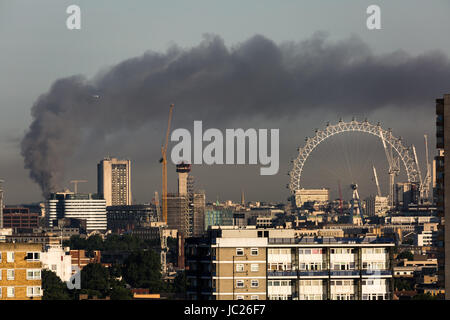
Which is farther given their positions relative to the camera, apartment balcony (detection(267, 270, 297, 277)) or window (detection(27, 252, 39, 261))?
apartment balcony (detection(267, 270, 297, 277))

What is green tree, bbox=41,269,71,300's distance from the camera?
5083 inches

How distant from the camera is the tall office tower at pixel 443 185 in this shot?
213ft

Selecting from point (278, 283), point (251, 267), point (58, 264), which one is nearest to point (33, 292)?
point (251, 267)

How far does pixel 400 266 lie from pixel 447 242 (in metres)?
110

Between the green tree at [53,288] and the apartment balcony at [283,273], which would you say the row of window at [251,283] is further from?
the green tree at [53,288]

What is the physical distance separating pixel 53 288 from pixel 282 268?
67.1m

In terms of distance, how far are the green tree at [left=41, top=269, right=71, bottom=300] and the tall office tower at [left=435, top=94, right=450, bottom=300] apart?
63984 millimetres

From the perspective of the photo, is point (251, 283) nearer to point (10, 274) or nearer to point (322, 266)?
point (322, 266)

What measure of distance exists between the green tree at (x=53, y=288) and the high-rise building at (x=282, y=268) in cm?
5715

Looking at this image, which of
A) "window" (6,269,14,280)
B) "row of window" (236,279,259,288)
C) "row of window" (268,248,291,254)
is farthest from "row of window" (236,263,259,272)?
"window" (6,269,14,280)

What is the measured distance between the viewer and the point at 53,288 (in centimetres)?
13475

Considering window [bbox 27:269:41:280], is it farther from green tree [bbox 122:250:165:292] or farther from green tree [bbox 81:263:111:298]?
green tree [bbox 122:250:165:292]
